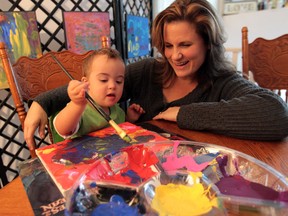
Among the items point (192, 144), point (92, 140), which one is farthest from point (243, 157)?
point (92, 140)

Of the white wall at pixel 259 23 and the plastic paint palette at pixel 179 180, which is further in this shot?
the white wall at pixel 259 23

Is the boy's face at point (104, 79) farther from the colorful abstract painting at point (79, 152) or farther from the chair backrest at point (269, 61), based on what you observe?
the chair backrest at point (269, 61)

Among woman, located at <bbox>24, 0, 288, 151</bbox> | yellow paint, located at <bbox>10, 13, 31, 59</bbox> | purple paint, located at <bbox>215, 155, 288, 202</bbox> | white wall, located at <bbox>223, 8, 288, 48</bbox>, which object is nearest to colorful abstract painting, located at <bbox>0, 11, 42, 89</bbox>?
yellow paint, located at <bbox>10, 13, 31, 59</bbox>

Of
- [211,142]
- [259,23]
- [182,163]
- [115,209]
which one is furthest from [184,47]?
[259,23]

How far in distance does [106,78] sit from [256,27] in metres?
1.75

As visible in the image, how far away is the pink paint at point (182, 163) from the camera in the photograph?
0.41 meters

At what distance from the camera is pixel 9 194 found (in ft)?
1.19

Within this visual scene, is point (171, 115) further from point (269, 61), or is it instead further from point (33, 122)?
point (269, 61)

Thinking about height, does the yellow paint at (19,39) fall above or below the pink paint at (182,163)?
above

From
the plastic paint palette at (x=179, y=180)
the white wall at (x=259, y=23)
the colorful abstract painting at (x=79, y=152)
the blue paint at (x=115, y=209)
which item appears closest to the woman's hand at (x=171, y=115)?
the colorful abstract painting at (x=79, y=152)

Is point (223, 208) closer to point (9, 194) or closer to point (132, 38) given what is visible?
point (9, 194)

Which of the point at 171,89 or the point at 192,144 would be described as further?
the point at 171,89

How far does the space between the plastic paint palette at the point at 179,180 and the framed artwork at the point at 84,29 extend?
3.60 feet

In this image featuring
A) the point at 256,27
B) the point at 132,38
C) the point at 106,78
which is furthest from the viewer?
the point at 256,27
